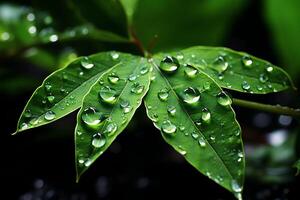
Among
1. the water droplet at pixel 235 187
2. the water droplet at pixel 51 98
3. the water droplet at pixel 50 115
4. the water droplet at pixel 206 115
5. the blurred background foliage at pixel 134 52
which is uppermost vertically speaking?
the water droplet at pixel 206 115

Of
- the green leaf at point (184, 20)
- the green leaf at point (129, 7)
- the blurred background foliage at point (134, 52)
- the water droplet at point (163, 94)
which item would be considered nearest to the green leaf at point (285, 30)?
the blurred background foliage at point (134, 52)

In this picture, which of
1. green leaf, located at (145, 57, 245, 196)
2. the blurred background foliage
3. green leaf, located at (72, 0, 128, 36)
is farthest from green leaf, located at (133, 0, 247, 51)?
green leaf, located at (145, 57, 245, 196)

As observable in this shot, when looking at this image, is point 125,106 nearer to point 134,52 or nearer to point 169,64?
point 169,64

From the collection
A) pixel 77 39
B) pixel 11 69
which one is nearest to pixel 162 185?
pixel 77 39

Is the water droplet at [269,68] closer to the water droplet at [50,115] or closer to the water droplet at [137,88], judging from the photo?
the water droplet at [137,88]

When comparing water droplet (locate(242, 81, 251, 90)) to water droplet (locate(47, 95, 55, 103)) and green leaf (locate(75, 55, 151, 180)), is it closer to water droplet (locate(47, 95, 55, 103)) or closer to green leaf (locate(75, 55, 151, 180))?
green leaf (locate(75, 55, 151, 180))

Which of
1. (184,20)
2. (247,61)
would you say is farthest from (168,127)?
(184,20)

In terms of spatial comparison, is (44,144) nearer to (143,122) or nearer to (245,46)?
(143,122)
